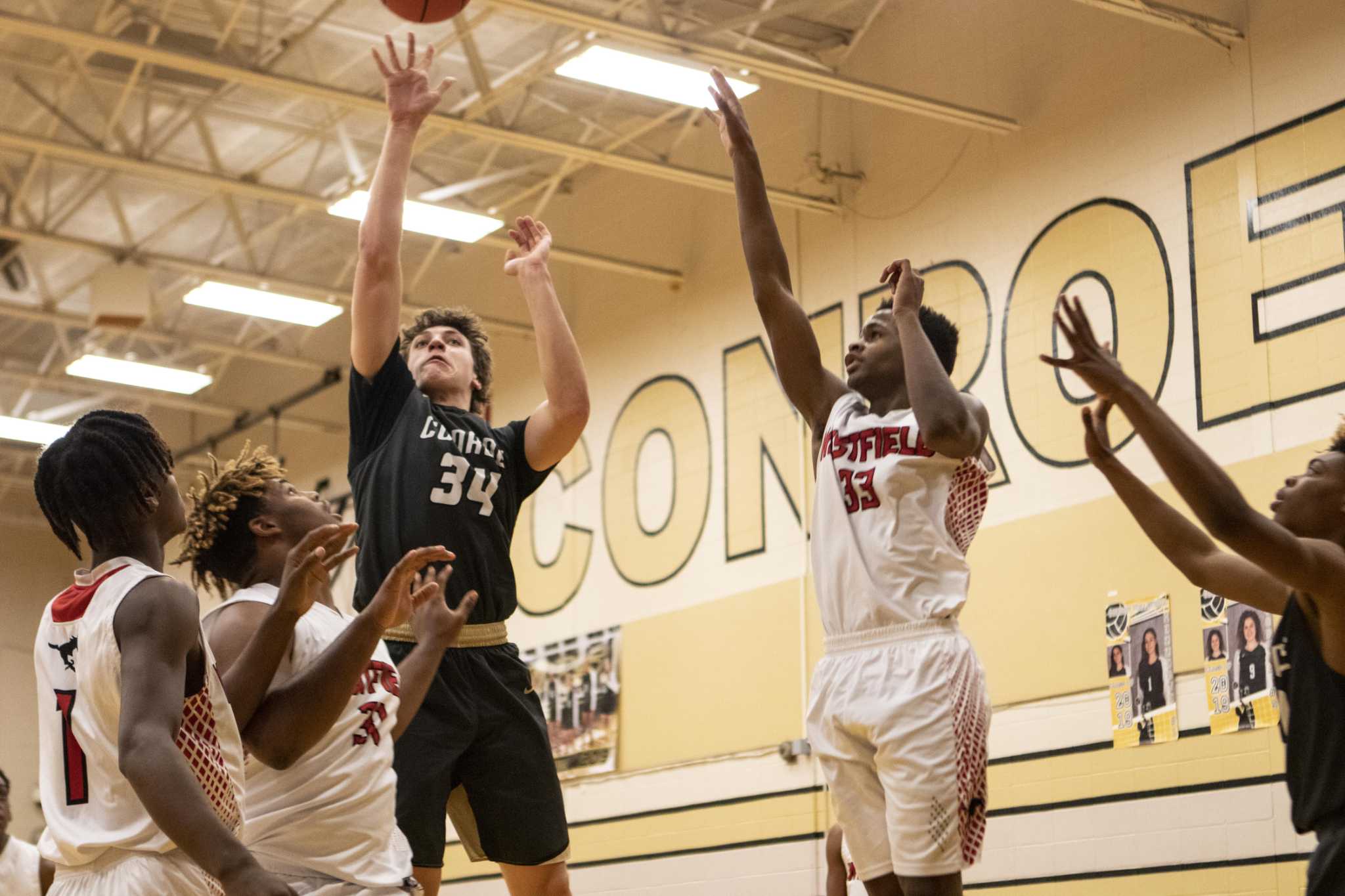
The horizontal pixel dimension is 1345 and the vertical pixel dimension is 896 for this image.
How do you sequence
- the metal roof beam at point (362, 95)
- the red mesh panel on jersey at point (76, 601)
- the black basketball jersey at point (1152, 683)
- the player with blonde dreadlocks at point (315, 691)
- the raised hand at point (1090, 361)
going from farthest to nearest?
1. the metal roof beam at point (362, 95)
2. the black basketball jersey at point (1152, 683)
3. the player with blonde dreadlocks at point (315, 691)
4. the raised hand at point (1090, 361)
5. the red mesh panel on jersey at point (76, 601)

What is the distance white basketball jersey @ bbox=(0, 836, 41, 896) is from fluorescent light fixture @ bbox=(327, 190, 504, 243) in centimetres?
594

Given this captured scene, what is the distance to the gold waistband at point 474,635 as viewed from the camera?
189 inches

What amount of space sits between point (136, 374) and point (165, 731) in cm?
1404

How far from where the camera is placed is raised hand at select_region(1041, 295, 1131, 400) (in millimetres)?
3443

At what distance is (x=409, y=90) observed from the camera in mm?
4879

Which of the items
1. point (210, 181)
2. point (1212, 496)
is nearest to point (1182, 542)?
point (1212, 496)

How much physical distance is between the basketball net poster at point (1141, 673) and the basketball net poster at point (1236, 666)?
0.23 meters

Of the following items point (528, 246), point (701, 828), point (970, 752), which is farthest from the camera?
point (701, 828)

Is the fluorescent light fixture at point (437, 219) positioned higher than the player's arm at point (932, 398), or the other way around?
the fluorescent light fixture at point (437, 219)

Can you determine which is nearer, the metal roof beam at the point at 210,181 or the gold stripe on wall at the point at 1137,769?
the gold stripe on wall at the point at 1137,769

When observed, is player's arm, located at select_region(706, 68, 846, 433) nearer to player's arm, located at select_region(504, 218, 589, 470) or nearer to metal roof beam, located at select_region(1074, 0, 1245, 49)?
player's arm, located at select_region(504, 218, 589, 470)

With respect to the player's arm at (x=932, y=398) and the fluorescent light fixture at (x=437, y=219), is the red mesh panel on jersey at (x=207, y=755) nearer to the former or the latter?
the player's arm at (x=932, y=398)

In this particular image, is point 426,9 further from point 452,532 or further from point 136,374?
point 136,374

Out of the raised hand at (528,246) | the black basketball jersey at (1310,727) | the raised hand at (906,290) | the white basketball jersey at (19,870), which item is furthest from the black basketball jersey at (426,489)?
the white basketball jersey at (19,870)
